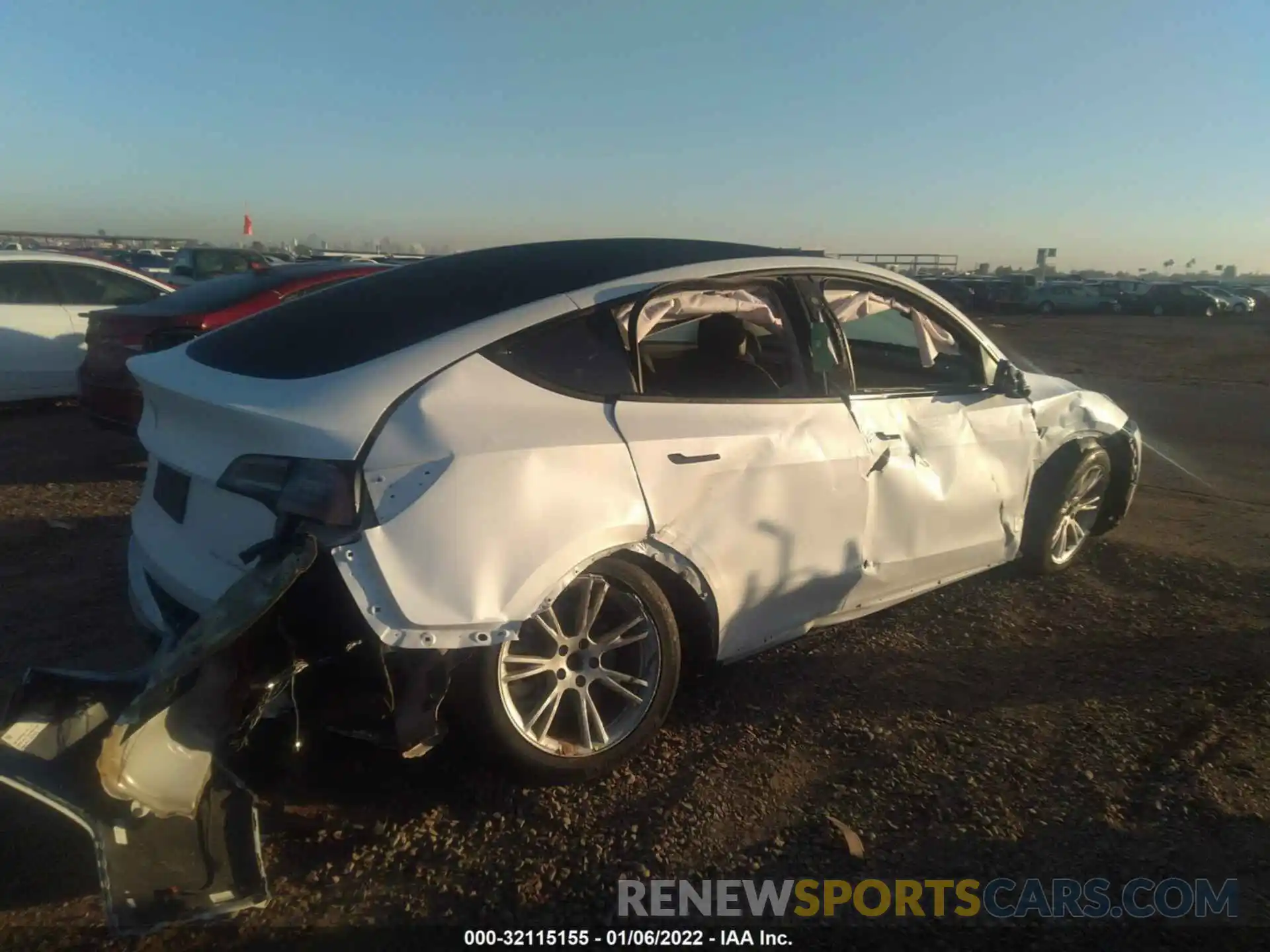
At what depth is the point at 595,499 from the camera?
2.87m

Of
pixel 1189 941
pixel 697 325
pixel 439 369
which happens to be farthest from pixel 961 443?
pixel 439 369

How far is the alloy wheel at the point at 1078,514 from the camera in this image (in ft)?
16.4

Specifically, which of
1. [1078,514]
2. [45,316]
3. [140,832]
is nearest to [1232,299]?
[1078,514]

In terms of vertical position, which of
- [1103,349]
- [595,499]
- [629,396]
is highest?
[629,396]

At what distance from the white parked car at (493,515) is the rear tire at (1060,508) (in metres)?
0.97

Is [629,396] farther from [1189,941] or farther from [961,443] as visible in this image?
[1189,941]

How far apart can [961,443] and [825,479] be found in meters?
0.99

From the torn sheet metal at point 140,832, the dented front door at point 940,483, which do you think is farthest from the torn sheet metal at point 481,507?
the dented front door at point 940,483

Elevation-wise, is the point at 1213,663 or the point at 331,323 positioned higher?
the point at 331,323

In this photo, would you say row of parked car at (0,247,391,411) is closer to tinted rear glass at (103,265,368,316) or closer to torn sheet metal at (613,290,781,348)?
tinted rear glass at (103,265,368,316)

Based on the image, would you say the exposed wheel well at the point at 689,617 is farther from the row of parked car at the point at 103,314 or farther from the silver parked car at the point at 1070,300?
the silver parked car at the point at 1070,300

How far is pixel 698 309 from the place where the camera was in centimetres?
429

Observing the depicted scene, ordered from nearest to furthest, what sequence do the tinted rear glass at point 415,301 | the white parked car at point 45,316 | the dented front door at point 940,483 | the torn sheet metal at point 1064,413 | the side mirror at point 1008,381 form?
the tinted rear glass at point 415,301, the dented front door at point 940,483, the side mirror at point 1008,381, the torn sheet metal at point 1064,413, the white parked car at point 45,316

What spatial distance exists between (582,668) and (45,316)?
26.8 ft
